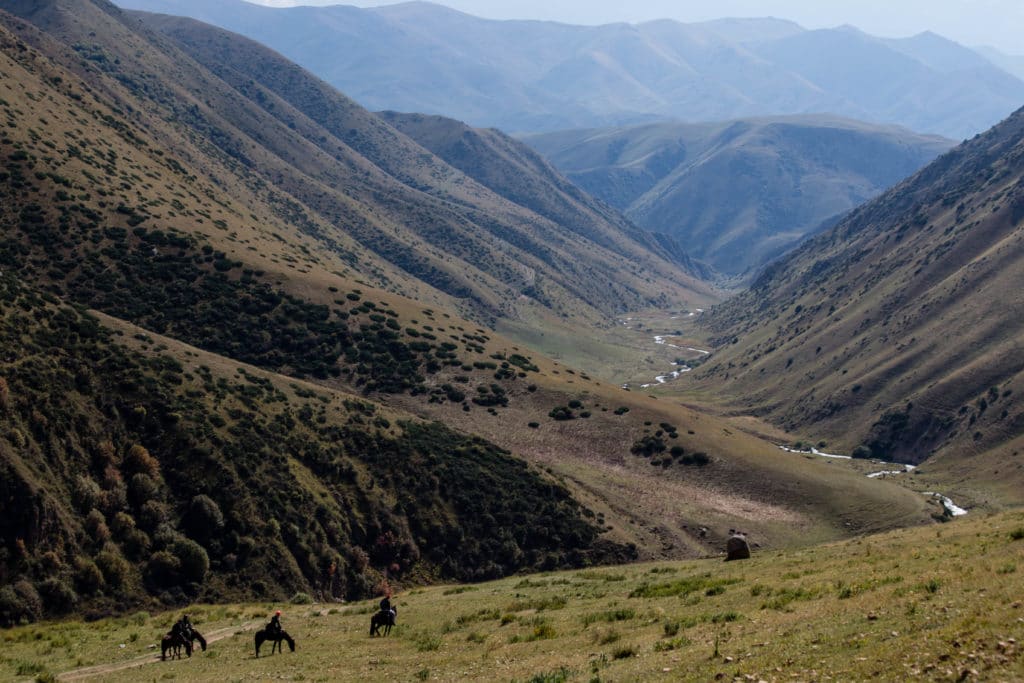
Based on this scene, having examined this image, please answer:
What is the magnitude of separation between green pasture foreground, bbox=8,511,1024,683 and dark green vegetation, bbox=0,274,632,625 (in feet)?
22.7

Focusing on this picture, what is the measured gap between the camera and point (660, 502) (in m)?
73.9

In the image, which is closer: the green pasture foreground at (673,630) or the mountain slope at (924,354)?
the green pasture foreground at (673,630)

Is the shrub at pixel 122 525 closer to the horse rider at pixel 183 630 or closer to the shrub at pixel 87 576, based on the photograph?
the shrub at pixel 87 576

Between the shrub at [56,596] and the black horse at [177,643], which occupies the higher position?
the black horse at [177,643]

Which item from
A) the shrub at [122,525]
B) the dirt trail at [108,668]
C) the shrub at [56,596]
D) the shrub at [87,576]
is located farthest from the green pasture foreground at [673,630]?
the shrub at [122,525]

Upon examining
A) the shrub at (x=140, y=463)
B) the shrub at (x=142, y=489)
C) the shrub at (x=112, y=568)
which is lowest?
the shrub at (x=112, y=568)

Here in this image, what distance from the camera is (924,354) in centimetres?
14038

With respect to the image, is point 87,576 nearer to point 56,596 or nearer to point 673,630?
point 56,596

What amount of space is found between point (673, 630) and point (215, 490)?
36202 mm

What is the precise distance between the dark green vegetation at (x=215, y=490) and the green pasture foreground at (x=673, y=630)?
6.92m

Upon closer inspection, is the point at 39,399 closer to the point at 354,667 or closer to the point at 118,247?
the point at 354,667

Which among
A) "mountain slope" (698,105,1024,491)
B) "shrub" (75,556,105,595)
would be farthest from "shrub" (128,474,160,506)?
"mountain slope" (698,105,1024,491)

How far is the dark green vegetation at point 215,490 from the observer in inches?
1649

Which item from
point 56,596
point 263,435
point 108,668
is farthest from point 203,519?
point 108,668
